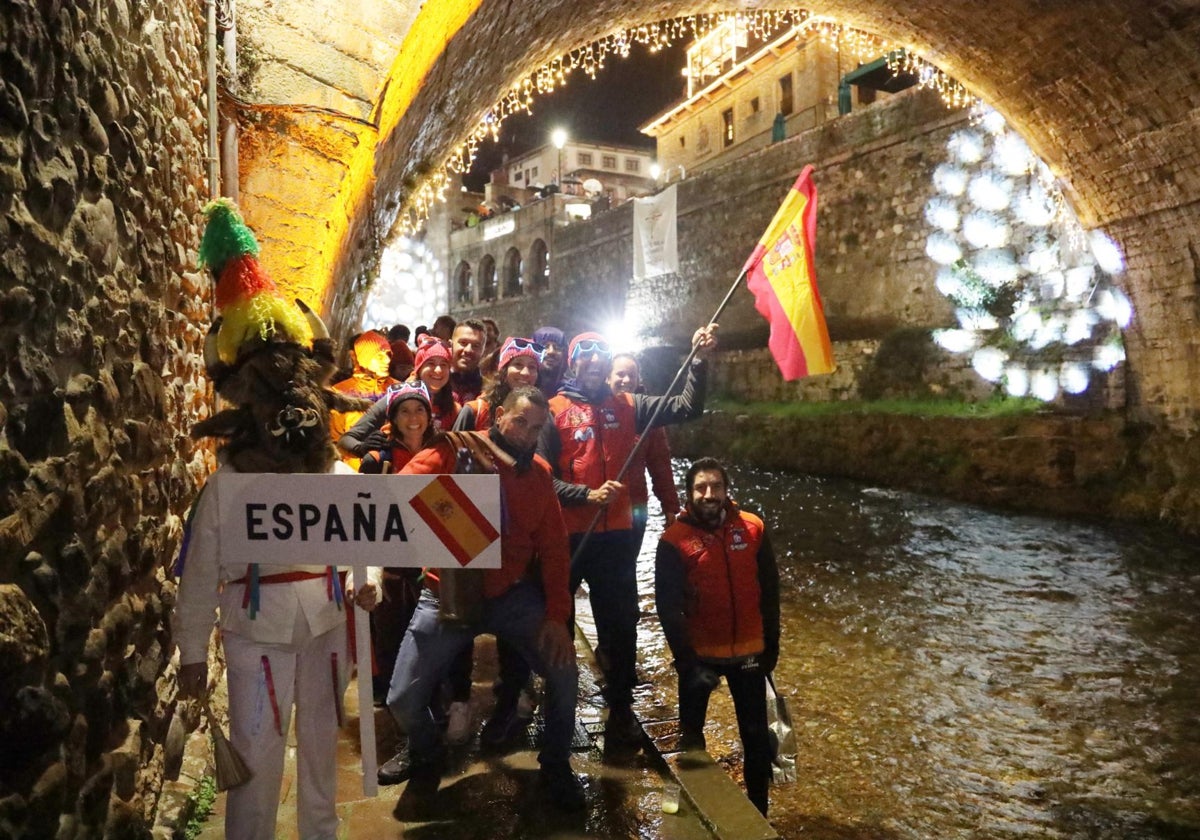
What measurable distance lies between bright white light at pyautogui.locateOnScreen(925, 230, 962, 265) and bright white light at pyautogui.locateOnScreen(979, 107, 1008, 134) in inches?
73.6

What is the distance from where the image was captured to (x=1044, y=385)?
11.4 m

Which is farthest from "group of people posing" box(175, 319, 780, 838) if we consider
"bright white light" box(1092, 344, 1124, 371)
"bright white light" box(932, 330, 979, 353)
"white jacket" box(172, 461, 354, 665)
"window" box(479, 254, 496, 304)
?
"window" box(479, 254, 496, 304)

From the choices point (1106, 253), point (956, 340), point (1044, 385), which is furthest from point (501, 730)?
point (956, 340)

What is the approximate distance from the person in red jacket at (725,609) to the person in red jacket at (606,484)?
0.53m

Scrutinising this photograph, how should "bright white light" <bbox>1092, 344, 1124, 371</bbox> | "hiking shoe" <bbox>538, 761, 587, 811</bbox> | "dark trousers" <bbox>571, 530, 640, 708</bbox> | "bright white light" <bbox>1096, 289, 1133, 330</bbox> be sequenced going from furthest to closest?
"bright white light" <bbox>1092, 344, 1124, 371</bbox> < "bright white light" <bbox>1096, 289, 1133, 330</bbox> < "dark trousers" <bbox>571, 530, 640, 708</bbox> < "hiking shoe" <bbox>538, 761, 587, 811</bbox>

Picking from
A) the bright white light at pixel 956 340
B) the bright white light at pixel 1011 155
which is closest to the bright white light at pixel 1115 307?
the bright white light at pixel 956 340

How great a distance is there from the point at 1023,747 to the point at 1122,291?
7834 mm

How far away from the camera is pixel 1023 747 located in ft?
14.0

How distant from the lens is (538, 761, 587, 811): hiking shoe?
3086 millimetres

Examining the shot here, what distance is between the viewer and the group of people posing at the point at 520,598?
2465 millimetres

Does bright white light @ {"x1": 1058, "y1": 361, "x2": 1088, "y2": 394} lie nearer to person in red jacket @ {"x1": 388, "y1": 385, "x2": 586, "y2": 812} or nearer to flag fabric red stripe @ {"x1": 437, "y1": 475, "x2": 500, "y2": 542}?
person in red jacket @ {"x1": 388, "y1": 385, "x2": 586, "y2": 812}

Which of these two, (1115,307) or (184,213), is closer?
(184,213)

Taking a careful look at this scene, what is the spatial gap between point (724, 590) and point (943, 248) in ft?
42.3

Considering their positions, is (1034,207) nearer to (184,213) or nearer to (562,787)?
(562,787)
